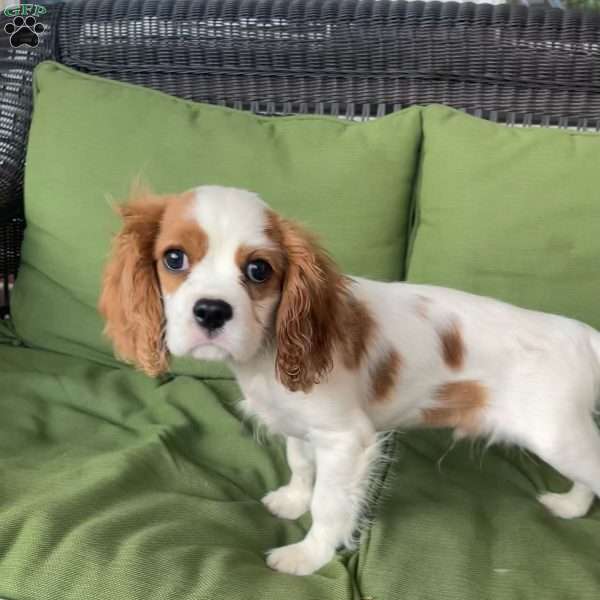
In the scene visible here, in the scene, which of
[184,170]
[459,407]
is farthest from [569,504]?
[184,170]

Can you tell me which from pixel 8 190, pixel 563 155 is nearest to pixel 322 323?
pixel 563 155

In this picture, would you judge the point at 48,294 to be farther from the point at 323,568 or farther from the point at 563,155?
the point at 563,155

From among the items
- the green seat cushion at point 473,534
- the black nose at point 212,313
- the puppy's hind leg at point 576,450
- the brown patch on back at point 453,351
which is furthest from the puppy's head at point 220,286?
the puppy's hind leg at point 576,450

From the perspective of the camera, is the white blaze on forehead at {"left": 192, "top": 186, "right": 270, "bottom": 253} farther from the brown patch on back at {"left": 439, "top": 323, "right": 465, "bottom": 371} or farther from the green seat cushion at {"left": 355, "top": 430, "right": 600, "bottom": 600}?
the green seat cushion at {"left": 355, "top": 430, "right": 600, "bottom": 600}

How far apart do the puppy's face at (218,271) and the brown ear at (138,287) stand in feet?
0.09

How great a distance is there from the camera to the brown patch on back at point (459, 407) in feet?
4.53

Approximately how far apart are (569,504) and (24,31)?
1.88m

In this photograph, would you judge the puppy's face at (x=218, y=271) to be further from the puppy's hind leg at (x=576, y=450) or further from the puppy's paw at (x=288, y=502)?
the puppy's hind leg at (x=576, y=450)

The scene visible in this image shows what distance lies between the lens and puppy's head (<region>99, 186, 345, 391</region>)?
3.66 ft

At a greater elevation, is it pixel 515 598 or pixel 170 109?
pixel 170 109

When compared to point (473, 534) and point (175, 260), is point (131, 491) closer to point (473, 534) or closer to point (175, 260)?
point (175, 260)

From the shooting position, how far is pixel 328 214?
1709 mm

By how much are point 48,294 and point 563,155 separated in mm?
1314

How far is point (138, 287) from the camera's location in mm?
1207
